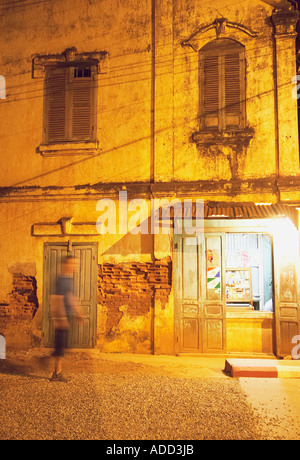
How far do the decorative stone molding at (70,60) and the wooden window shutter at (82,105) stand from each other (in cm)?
25

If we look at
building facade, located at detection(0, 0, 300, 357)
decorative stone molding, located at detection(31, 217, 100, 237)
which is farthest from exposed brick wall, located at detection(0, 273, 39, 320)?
decorative stone molding, located at detection(31, 217, 100, 237)

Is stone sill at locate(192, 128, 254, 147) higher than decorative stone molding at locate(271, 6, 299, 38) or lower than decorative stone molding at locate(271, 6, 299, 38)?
lower

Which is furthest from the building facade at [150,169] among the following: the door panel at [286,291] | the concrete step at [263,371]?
the concrete step at [263,371]

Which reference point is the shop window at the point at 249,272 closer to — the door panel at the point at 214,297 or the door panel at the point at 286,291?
the door panel at the point at 214,297

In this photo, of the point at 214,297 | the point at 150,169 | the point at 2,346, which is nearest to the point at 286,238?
the point at 214,297

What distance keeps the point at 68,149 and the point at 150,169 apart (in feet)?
6.63

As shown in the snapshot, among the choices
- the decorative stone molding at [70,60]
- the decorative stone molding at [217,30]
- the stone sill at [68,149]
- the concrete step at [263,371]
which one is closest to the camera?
the concrete step at [263,371]

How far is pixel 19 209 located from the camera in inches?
343

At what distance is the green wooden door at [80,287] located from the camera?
324 inches

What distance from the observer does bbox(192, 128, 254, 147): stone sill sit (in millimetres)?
8055

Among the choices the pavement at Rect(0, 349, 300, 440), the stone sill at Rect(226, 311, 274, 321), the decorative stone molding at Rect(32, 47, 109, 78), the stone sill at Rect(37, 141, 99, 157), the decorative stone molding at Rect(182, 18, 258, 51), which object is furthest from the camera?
the decorative stone molding at Rect(32, 47, 109, 78)

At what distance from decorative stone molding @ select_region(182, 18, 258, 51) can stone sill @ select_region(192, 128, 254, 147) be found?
204cm

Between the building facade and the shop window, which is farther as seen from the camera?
the shop window

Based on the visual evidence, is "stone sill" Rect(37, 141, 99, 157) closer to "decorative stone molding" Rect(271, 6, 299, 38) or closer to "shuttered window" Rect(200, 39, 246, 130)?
"shuttered window" Rect(200, 39, 246, 130)
